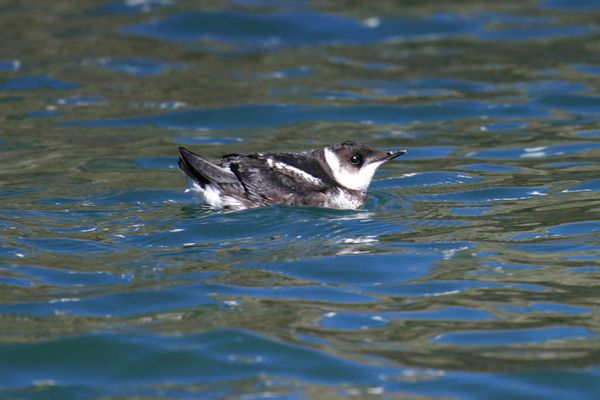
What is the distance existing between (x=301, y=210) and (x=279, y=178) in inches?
14.7

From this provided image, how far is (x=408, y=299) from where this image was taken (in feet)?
30.2

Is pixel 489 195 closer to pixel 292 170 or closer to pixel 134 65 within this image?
pixel 292 170

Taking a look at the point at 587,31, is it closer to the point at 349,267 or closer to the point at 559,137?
the point at 559,137

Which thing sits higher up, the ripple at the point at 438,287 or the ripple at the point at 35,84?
the ripple at the point at 35,84

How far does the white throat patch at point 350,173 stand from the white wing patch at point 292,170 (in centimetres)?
42

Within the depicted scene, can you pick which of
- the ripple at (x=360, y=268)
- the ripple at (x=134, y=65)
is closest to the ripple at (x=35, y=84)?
the ripple at (x=134, y=65)

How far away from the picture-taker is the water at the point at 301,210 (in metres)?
7.94

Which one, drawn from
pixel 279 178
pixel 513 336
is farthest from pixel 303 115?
pixel 513 336

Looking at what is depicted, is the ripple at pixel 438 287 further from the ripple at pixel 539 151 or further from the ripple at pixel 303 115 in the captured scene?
the ripple at pixel 303 115

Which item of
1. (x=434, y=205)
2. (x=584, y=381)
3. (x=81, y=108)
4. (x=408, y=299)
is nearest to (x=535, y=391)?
(x=584, y=381)

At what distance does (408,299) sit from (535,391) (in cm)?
190

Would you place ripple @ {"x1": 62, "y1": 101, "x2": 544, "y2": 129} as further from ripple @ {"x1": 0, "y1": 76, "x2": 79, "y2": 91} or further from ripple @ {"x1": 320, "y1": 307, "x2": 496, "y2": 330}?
ripple @ {"x1": 320, "y1": 307, "x2": 496, "y2": 330}

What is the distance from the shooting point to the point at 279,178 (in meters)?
11.4

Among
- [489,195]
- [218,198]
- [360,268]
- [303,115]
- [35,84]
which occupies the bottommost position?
[360,268]
